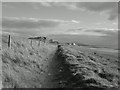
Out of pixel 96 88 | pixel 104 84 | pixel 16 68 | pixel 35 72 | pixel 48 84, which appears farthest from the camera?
pixel 35 72

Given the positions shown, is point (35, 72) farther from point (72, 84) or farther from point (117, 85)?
point (117, 85)

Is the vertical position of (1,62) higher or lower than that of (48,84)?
higher

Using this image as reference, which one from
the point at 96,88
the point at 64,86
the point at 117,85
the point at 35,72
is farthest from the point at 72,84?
the point at 35,72

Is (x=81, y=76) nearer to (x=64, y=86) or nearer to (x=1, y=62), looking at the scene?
(x=64, y=86)

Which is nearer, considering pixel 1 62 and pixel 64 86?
pixel 64 86

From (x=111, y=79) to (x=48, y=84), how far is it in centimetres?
543

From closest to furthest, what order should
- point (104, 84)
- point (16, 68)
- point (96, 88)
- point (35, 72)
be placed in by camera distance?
point (96, 88) < point (104, 84) < point (16, 68) < point (35, 72)

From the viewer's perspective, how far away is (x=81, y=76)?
18.7m

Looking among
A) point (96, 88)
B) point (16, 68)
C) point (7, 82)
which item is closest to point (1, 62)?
point (16, 68)

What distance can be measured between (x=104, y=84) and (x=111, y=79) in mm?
2810

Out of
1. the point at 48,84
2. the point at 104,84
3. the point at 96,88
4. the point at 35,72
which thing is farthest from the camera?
the point at 35,72

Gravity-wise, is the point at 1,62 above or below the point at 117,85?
above

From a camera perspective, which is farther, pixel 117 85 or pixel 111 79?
pixel 111 79

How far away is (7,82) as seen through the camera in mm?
16938
